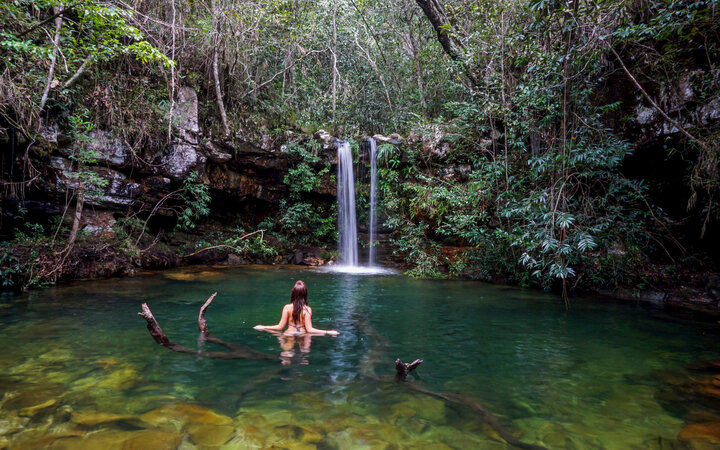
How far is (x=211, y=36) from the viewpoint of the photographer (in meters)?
13.5

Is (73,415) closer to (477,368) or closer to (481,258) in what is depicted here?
(477,368)

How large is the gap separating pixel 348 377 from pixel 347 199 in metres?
12.1

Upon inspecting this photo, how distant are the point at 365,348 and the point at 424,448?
7.93 ft

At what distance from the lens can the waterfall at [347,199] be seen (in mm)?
15867

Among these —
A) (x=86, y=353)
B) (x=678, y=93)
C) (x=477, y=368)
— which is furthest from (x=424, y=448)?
(x=678, y=93)

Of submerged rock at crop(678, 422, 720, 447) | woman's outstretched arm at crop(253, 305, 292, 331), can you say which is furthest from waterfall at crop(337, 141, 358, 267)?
submerged rock at crop(678, 422, 720, 447)

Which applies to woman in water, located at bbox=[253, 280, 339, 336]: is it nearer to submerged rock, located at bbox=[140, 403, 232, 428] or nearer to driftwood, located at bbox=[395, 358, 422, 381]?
driftwood, located at bbox=[395, 358, 422, 381]

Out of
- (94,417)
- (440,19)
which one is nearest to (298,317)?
(94,417)

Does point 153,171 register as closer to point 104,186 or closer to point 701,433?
point 104,186

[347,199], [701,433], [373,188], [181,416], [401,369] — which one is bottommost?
[701,433]

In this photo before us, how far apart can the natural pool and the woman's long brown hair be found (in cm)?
49

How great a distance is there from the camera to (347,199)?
16.0m

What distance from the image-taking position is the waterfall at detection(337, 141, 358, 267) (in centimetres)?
1587

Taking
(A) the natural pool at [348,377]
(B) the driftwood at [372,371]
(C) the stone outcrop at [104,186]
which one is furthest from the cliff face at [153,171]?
(B) the driftwood at [372,371]
